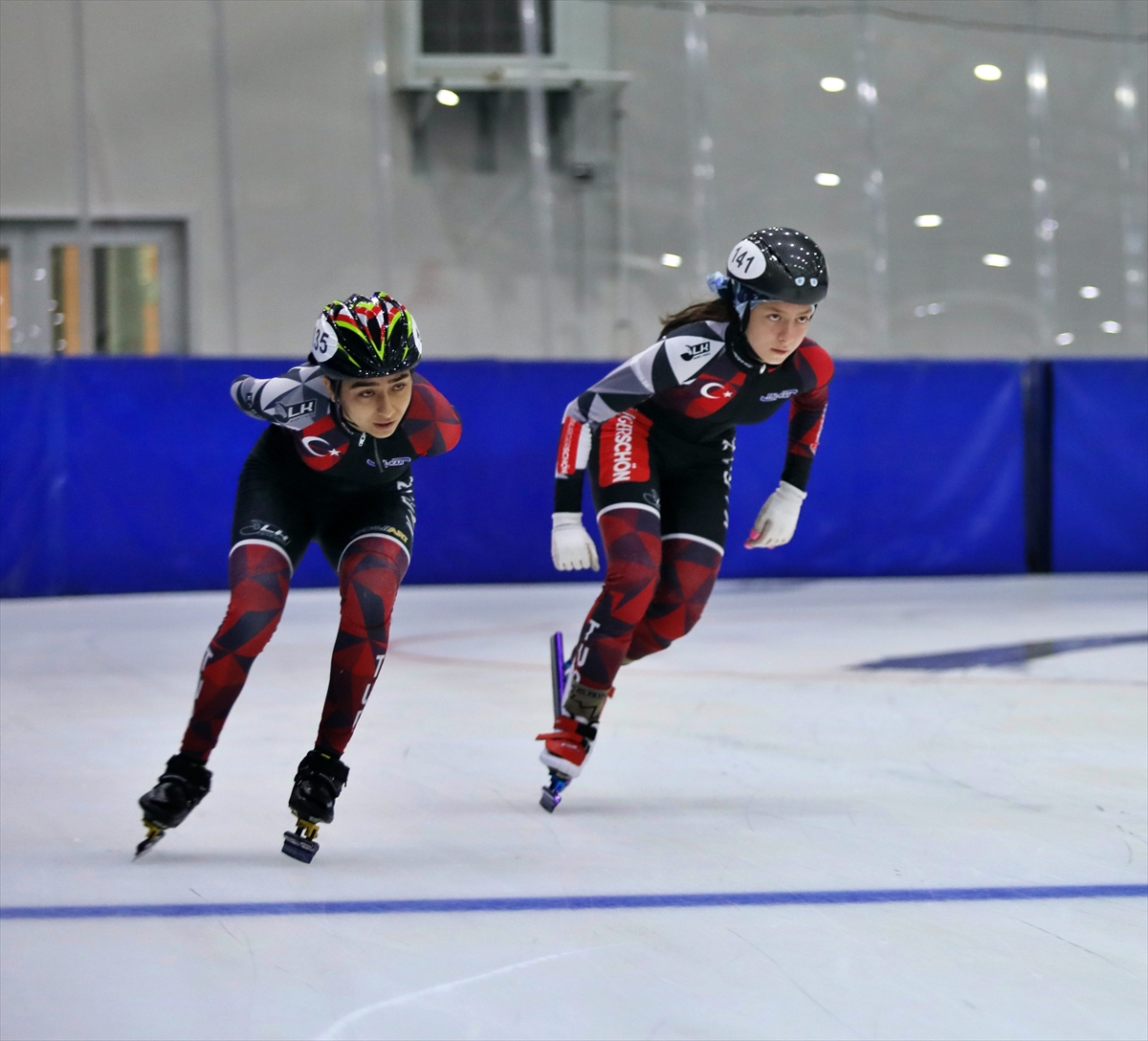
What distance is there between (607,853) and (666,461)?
1250 mm

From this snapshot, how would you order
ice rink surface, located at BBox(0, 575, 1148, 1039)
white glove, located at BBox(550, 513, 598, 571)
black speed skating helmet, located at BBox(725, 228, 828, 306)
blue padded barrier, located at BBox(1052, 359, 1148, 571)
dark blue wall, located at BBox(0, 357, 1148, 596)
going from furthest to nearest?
blue padded barrier, located at BBox(1052, 359, 1148, 571) < dark blue wall, located at BBox(0, 357, 1148, 596) < white glove, located at BBox(550, 513, 598, 571) < black speed skating helmet, located at BBox(725, 228, 828, 306) < ice rink surface, located at BBox(0, 575, 1148, 1039)

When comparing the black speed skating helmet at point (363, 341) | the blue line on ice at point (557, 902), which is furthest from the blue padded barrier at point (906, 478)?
the blue line on ice at point (557, 902)

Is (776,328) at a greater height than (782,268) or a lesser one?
lesser

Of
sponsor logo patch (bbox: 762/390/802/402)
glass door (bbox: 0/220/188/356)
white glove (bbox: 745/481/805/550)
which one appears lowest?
white glove (bbox: 745/481/805/550)

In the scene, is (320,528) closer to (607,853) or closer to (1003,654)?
(607,853)

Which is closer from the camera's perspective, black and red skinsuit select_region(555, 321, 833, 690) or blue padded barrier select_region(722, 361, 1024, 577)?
black and red skinsuit select_region(555, 321, 833, 690)

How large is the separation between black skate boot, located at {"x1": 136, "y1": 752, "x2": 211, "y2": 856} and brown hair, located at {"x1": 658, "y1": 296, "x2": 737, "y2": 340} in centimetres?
168

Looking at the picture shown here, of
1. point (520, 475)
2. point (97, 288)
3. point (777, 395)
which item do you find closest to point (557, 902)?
point (777, 395)

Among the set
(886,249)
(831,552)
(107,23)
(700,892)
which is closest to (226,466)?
(107,23)

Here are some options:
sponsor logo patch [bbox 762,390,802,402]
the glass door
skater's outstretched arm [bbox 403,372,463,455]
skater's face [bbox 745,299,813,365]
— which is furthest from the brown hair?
the glass door

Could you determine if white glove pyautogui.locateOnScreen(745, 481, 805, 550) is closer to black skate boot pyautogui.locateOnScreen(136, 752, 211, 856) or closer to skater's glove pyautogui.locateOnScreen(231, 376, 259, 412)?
skater's glove pyautogui.locateOnScreen(231, 376, 259, 412)

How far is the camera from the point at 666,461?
Result: 396 centimetres

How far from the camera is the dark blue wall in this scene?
8383mm

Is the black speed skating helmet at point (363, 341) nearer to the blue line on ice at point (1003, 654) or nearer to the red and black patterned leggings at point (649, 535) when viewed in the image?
the red and black patterned leggings at point (649, 535)
